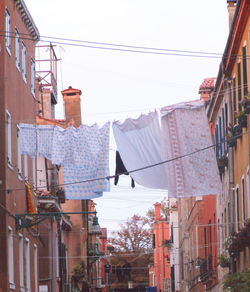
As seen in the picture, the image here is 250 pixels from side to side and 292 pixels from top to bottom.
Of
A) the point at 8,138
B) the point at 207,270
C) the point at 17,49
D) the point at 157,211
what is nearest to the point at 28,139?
the point at 8,138

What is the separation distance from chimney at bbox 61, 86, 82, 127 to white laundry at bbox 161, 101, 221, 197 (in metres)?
35.1

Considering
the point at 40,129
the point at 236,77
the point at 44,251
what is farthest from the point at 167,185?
the point at 44,251

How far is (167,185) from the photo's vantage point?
25.8 meters

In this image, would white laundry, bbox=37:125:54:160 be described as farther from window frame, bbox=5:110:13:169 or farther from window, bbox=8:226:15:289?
window, bbox=8:226:15:289

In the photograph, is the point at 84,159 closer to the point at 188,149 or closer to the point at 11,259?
the point at 188,149

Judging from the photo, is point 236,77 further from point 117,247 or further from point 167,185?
point 117,247

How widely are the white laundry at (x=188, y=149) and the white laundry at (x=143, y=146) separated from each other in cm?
21

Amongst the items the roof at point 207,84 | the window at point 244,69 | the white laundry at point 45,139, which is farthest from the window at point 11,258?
the roof at point 207,84

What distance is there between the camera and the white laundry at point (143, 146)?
2538 centimetres

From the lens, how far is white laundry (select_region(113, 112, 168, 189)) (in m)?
25.4

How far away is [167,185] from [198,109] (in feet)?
6.78

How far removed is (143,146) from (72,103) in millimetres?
36943

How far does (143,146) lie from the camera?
83.6 ft

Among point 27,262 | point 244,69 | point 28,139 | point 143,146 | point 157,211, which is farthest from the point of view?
point 157,211
